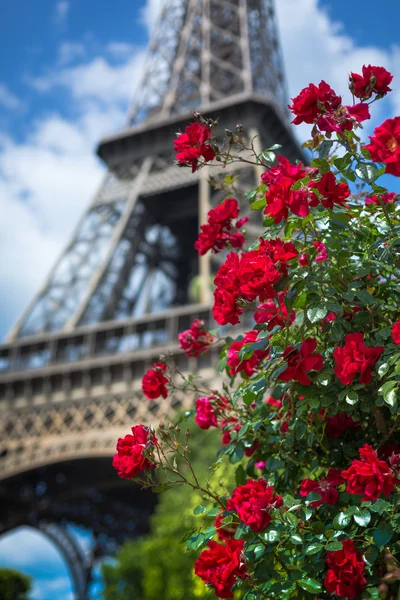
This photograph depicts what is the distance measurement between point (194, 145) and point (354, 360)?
140 centimetres

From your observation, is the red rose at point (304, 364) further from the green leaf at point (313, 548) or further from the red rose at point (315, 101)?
the red rose at point (315, 101)

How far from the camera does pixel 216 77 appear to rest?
1241 inches

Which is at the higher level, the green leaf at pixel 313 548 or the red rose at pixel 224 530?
the red rose at pixel 224 530

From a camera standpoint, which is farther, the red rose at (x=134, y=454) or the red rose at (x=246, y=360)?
the red rose at (x=246, y=360)

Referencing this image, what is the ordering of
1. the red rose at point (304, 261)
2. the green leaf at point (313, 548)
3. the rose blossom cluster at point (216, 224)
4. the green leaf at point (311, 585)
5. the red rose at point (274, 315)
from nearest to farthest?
the green leaf at point (311, 585) → the green leaf at point (313, 548) → the red rose at point (274, 315) → the red rose at point (304, 261) → the rose blossom cluster at point (216, 224)

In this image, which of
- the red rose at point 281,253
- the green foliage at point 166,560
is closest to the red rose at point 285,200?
the red rose at point 281,253

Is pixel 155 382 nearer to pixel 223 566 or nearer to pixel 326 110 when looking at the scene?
pixel 223 566

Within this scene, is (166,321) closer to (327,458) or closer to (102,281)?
(102,281)

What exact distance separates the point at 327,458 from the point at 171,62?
33.1m

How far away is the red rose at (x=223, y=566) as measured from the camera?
2.52 metres

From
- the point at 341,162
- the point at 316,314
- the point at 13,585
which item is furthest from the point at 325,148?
the point at 13,585

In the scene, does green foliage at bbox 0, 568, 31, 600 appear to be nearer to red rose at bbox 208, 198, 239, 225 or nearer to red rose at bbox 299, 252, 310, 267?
red rose at bbox 208, 198, 239, 225

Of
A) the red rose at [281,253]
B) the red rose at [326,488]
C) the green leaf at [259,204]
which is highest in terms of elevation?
the green leaf at [259,204]

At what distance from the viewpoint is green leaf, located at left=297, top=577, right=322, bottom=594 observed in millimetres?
2395
